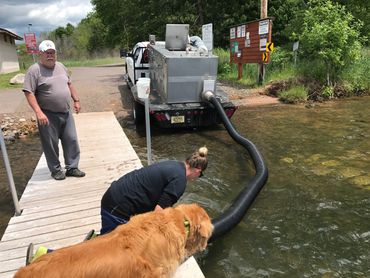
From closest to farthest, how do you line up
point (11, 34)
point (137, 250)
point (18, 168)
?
point (137, 250) → point (18, 168) → point (11, 34)

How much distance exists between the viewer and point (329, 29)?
43.5ft

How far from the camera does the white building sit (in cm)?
3319

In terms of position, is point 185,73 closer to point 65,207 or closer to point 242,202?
point 242,202

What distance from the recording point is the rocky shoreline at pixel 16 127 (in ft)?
32.4

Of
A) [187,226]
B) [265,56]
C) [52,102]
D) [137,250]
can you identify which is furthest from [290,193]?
[265,56]

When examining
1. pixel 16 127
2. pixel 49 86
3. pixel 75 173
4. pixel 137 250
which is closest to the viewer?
pixel 137 250

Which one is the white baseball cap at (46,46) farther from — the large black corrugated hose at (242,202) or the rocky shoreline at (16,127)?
the rocky shoreline at (16,127)

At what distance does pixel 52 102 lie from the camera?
16.1 ft

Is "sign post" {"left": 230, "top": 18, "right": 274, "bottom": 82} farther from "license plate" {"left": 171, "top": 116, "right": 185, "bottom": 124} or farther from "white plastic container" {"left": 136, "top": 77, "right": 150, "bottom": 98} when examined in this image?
"white plastic container" {"left": 136, "top": 77, "right": 150, "bottom": 98}

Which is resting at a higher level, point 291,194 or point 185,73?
point 185,73

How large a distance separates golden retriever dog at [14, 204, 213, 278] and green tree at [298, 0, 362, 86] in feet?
40.3

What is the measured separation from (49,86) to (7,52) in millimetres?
35036

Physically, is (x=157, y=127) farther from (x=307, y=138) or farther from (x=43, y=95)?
(x=43, y=95)

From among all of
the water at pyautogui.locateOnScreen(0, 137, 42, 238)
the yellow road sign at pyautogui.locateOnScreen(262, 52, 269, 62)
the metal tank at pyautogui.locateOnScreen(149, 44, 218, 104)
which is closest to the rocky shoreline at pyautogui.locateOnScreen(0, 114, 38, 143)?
the water at pyautogui.locateOnScreen(0, 137, 42, 238)
